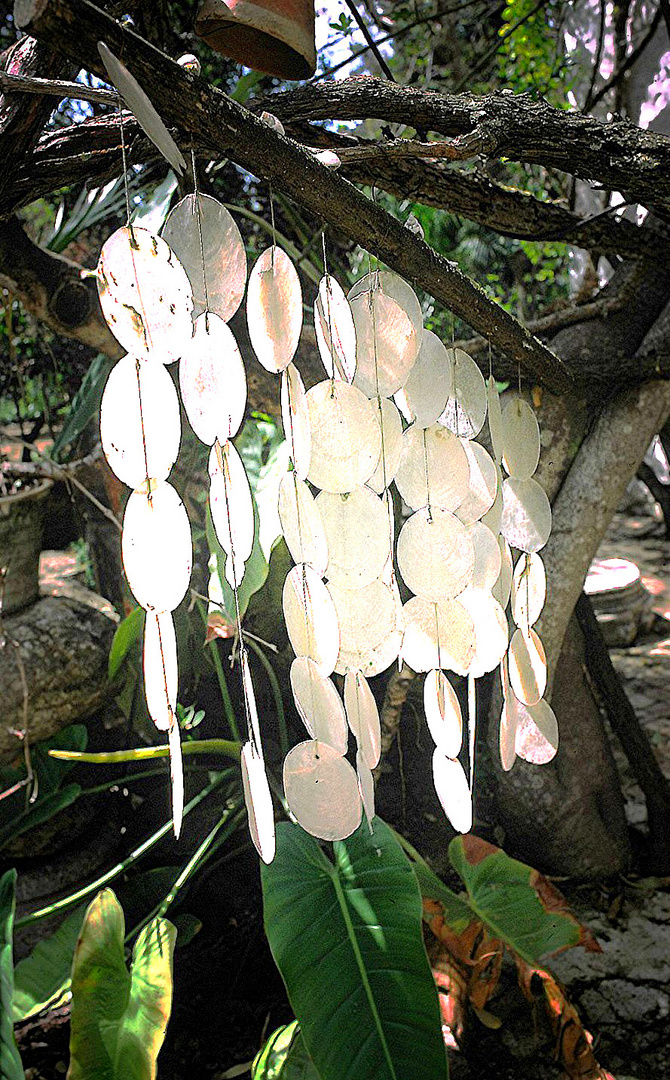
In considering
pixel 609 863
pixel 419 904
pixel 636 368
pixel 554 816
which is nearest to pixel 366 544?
pixel 419 904

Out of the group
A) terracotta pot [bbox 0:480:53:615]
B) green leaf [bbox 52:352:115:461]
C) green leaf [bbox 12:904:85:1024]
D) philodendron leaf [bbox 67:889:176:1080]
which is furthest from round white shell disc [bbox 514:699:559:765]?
green leaf [bbox 52:352:115:461]

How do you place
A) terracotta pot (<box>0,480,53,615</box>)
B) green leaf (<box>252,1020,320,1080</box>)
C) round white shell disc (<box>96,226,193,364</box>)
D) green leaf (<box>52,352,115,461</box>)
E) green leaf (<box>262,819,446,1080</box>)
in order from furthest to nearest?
green leaf (<box>52,352,115,461</box>) < terracotta pot (<box>0,480,53,615</box>) < green leaf (<box>252,1020,320,1080</box>) < green leaf (<box>262,819,446,1080</box>) < round white shell disc (<box>96,226,193,364</box>)

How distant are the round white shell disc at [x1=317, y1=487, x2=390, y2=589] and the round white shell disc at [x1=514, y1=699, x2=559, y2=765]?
24 centimetres

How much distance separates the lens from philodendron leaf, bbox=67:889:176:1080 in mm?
874

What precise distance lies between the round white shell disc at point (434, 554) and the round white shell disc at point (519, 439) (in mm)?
174

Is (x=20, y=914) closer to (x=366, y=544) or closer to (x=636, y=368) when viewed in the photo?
(x=366, y=544)

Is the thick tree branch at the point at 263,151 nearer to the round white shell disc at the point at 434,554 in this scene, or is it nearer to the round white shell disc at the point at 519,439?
the round white shell disc at the point at 519,439

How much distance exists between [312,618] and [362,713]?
3.4 inches

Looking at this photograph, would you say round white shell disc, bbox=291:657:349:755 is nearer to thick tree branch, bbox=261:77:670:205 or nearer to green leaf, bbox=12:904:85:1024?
thick tree branch, bbox=261:77:670:205

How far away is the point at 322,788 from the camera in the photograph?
0.49 meters

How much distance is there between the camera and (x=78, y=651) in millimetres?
1530

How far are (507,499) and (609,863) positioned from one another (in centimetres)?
102

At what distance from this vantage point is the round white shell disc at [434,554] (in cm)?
54

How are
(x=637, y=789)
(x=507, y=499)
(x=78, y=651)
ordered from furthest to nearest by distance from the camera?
(x=637, y=789) < (x=78, y=651) < (x=507, y=499)
